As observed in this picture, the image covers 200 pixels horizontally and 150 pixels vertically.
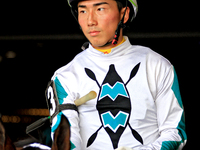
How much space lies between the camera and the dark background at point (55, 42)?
2.27 meters

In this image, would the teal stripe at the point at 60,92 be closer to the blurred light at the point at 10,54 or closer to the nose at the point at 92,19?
the nose at the point at 92,19

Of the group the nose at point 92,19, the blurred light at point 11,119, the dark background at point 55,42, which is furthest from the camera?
the blurred light at point 11,119

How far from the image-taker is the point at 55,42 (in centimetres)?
254

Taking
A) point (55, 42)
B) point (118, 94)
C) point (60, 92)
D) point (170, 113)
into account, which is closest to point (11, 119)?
point (55, 42)

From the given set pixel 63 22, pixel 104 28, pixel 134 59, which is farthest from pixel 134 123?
pixel 63 22

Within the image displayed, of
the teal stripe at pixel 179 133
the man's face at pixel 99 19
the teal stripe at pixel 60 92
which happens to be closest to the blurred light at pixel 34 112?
the teal stripe at pixel 60 92

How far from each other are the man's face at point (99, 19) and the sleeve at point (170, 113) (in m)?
0.31

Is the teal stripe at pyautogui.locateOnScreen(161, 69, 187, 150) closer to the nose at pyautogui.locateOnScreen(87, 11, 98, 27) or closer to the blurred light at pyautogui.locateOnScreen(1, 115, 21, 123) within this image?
the nose at pyautogui.locateOnScreen(87, 11, 98, 27)

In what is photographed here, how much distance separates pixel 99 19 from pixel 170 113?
50cm

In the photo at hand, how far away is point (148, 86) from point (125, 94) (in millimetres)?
102

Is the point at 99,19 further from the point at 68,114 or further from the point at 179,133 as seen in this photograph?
the point at 179,133

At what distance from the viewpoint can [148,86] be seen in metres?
1.51

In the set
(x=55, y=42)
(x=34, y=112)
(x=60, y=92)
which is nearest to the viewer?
(x=60, y=92)

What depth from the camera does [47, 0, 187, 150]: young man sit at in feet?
4.92
